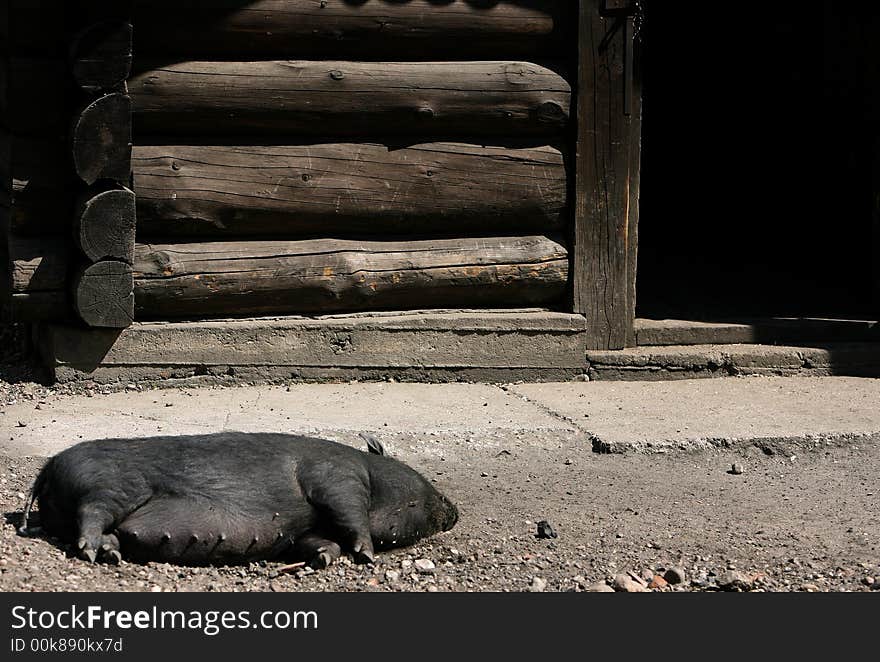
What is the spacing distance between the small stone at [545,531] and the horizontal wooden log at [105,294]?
2.72 meters

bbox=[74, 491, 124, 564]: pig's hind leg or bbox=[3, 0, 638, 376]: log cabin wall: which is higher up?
bbox=[3, 0, 638, 376]: log cabin wall

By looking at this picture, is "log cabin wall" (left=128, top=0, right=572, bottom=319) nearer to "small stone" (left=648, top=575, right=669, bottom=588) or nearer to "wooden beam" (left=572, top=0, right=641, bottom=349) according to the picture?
"wooden beam" (left=572, top=0, right=641, bottom=349)

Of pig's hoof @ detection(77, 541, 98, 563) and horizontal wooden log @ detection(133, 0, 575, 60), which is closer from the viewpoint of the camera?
pig's hoof @ detection(77, 541, 98, 563)

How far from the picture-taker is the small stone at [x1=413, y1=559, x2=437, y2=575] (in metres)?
4.07

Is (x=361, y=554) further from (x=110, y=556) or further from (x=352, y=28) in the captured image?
(x=352, y=28)

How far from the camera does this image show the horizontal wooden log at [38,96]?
5.97m

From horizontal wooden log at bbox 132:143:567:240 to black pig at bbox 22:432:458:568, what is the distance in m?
2.37

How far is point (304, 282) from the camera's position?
6520 millimetres

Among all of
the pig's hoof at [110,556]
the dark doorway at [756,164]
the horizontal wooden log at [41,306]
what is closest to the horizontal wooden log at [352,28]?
the horizontal wooden log at [41,306]

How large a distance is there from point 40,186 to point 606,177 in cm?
301

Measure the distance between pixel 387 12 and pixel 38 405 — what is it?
2702 millimetres

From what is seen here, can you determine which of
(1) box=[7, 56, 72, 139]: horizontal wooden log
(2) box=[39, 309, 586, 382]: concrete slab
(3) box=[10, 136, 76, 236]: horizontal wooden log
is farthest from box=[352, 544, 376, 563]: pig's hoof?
(1) box=[7, 56, 72, 139]: horizontal wooden log

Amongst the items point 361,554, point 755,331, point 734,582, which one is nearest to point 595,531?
point 734,582

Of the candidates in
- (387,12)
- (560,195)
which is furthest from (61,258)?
(560,195)
